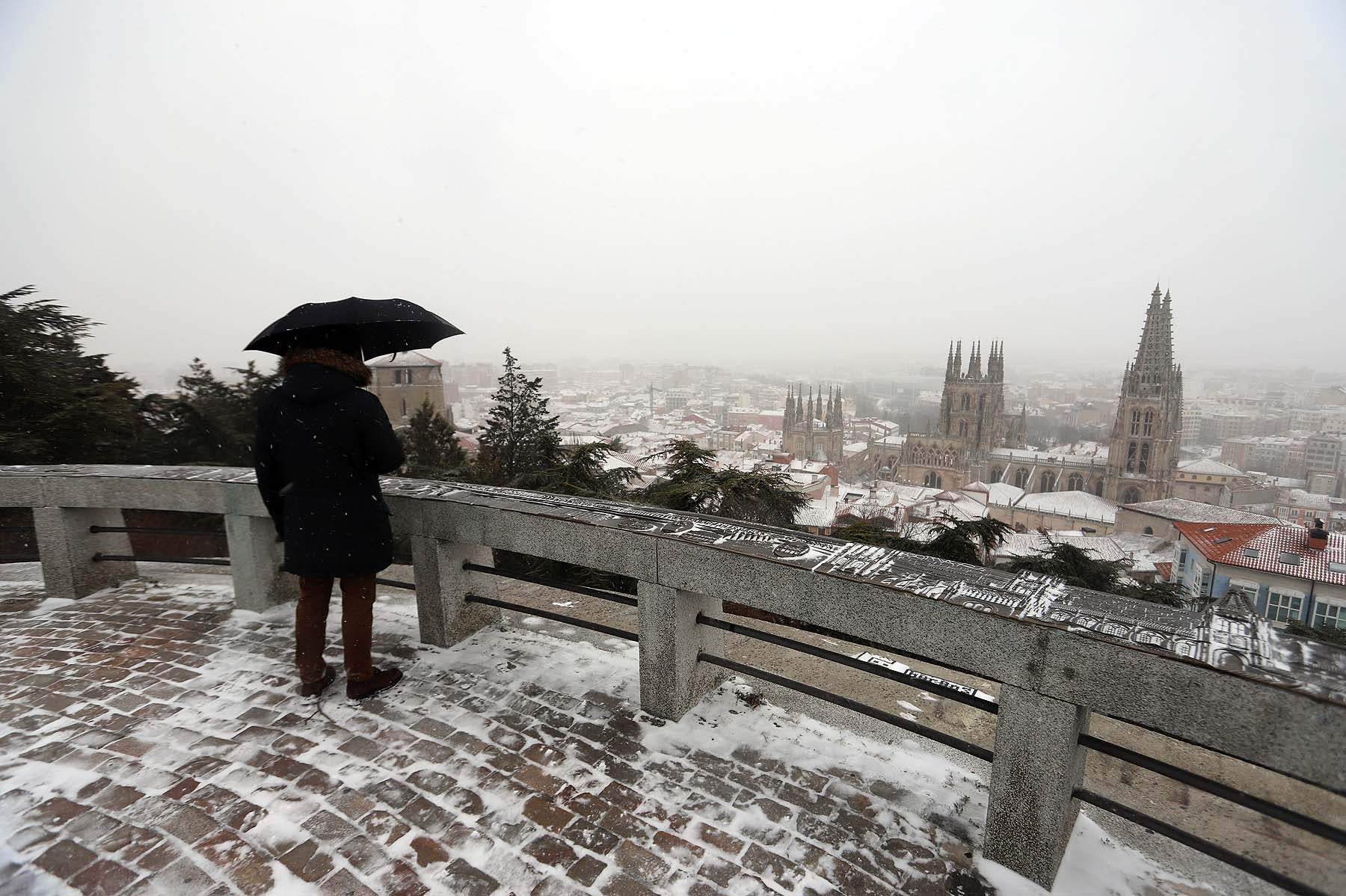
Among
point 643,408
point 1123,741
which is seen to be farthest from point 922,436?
point 1123,741

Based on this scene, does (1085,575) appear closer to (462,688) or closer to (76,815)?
(462,688)

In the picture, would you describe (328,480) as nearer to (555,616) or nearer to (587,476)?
(555,616)

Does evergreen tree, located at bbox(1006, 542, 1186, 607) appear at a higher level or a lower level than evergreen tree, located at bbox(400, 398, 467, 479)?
lower

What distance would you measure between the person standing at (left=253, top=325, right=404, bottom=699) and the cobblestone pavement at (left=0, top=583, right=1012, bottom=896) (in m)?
0.45

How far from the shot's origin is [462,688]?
11.4 ft

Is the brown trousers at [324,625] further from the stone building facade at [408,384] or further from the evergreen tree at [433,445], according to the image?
the stone building facade at [408,384]

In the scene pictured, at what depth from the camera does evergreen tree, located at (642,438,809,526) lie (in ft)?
31.8

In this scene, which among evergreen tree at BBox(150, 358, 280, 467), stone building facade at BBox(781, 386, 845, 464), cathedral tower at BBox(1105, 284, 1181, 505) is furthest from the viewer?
stone building facade at BBox(781, 386, 845, 464)

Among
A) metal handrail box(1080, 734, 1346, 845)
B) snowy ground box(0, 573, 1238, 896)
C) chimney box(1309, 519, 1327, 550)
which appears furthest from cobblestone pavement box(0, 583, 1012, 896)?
chimney box(1309, 519, 1327, 550)

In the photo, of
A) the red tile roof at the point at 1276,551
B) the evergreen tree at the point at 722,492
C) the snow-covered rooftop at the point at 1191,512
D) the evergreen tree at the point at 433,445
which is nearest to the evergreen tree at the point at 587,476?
the evergreen tree at the point at 722,492

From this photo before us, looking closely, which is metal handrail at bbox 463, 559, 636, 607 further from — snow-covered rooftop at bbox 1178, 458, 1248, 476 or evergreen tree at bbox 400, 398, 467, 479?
snow-covered rooftop at bbox 1178, 458, 1248, 476

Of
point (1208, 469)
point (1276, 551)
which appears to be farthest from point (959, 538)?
point (1208, 469)

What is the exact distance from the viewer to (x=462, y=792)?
2.63 m

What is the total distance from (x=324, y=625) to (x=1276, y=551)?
3159 centimetres
